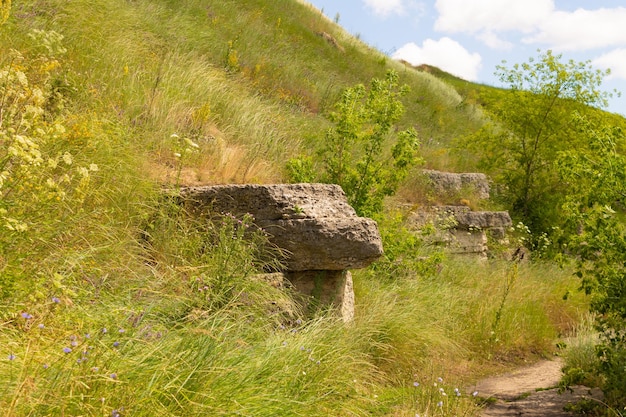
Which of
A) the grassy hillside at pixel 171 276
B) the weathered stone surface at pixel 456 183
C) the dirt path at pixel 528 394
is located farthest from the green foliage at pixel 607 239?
the weathered stone surface at pixel 456 183

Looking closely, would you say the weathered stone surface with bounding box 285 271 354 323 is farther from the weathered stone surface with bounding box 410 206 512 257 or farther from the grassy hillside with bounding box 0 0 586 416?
the weathered stone surface with bounding box 410 206 512 257

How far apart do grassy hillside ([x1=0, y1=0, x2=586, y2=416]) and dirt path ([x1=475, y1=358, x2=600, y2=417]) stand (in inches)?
11.1

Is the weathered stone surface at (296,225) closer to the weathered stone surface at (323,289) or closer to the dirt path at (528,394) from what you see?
the weathered stone surface at (323,289)

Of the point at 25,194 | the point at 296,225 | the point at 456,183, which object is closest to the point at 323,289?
the point at 296,225

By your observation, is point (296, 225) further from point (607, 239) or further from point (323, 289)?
point (607, 239)

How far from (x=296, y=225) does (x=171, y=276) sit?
4.95 ft

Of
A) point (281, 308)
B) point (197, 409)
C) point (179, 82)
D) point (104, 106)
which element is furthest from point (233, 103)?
point (197, 409)

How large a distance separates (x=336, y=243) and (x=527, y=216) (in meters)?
9.26

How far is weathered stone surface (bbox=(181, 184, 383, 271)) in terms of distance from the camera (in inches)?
244

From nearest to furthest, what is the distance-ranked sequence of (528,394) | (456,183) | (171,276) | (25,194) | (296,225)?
1. (25,194)
2. (171,276)
3. (296,225)
4. (528,394)
5. (456,183)

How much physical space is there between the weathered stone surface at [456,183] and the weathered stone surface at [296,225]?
21.5ft

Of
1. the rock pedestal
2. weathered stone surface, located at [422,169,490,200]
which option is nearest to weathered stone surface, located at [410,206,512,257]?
weathered stone surface, located at [422,169,490,200]

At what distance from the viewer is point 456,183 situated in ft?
42.3

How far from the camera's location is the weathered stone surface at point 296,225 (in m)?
6.20
